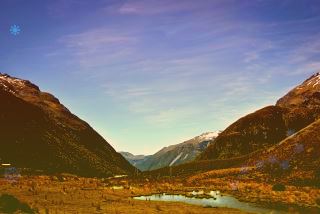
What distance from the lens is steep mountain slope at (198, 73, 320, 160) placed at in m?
178

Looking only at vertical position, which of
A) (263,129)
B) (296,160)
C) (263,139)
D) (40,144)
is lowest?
(296,160)

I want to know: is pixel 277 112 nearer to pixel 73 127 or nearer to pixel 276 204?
pixel 73 127

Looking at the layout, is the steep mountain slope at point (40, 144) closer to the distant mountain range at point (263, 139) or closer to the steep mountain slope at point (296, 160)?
the distant mountain range at point (263, 139)

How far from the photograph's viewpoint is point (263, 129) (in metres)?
184

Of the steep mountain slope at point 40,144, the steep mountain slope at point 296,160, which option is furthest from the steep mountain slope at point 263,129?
the steep mountain slope at point 296,160

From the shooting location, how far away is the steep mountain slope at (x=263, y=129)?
586 feet

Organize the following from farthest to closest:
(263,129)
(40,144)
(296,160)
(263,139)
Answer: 1. (263,129)
2. (263,139)
3. (40,144)
4. (296,160)

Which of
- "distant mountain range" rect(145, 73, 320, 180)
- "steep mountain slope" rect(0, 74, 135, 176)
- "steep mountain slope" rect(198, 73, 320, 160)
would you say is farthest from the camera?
"steep mountain slope" rect(198, 73, 320, 160)

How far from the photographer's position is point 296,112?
614 ft

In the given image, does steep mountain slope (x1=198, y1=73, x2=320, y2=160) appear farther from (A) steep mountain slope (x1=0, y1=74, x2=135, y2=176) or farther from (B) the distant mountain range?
(A) steep mountain slope (x1=0, y1=74, x2=135, y2=176)

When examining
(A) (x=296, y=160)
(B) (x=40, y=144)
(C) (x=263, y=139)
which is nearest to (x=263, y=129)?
(C) (x=263, y=139)

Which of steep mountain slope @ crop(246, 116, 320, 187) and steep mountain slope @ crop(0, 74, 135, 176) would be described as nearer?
steep mountain slope @ crop(246, 116, 320, 187)

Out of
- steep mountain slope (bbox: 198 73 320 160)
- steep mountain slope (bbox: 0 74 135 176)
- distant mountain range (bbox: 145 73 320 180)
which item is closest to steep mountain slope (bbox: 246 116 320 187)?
distant mountain range (bbox: 145 73 320 180)

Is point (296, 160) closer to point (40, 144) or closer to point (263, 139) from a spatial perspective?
point (263, 139)
